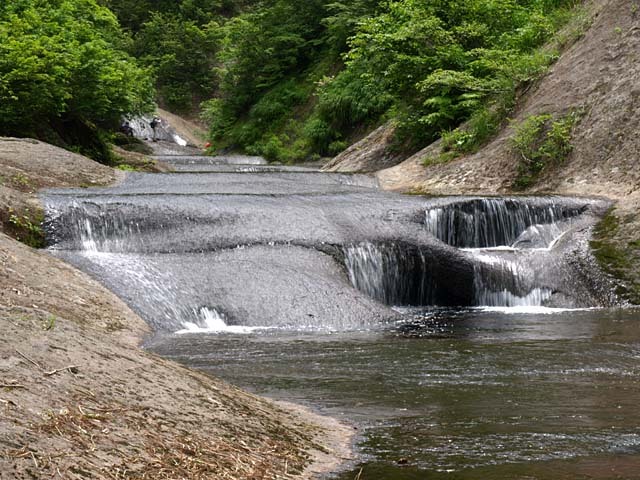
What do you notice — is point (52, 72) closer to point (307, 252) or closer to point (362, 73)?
point (362, 73)

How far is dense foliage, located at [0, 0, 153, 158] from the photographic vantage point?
20328 mm

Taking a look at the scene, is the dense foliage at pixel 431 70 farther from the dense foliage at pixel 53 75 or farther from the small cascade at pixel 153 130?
the small cascade at pixel 153 130

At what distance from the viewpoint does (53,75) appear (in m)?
20.6

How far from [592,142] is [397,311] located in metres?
6.94

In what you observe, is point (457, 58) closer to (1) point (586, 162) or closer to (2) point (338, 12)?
(1) point (586, 162)

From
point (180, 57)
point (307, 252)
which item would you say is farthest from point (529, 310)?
point (180, 57)

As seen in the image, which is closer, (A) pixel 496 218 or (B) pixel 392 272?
(B) pixel 392 272


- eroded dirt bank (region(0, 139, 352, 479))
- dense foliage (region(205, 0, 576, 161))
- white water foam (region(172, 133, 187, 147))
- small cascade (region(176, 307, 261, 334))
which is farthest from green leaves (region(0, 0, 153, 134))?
white water foam (region(172, 133, 187, 147))

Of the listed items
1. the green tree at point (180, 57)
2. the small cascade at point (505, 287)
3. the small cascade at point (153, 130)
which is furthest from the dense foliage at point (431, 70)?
the green tree at point (180, 57)

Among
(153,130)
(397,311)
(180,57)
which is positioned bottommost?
(397,311)

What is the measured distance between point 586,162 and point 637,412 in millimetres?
11446

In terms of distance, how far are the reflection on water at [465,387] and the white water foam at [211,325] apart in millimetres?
501

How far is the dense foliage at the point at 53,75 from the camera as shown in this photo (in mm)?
20328

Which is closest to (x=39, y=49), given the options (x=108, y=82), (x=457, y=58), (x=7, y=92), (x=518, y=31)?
(x=7, y=92)
